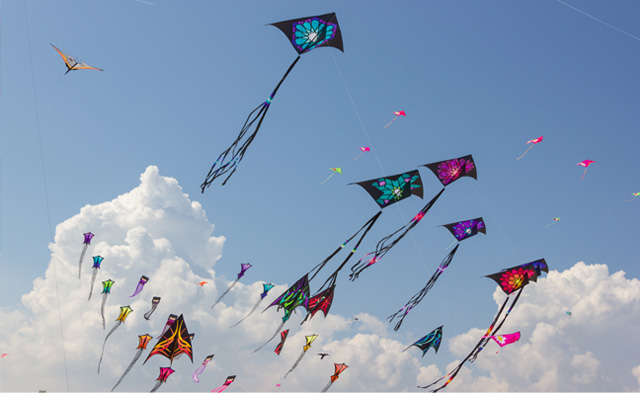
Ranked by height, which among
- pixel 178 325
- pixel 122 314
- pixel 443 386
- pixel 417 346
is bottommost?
pixel 443 386

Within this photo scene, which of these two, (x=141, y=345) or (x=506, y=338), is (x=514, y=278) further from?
(x=141, y=345)

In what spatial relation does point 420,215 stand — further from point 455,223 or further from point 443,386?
point 443,386

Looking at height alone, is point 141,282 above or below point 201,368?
above

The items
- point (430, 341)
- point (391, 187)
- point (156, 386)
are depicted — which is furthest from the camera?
point (430, 341)

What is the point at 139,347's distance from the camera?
20.5 meters

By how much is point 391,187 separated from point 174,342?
1034 cm

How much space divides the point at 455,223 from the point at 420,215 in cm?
364

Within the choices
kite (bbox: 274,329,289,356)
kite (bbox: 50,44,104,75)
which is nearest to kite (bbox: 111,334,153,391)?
kite (bbox: 274,329,289,356)

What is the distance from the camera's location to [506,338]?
1888cm

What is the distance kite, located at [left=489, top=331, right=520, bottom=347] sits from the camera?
60.5ft

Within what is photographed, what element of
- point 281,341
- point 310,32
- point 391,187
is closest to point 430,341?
point 281,341

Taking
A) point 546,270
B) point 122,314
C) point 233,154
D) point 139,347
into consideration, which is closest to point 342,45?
point 233,154

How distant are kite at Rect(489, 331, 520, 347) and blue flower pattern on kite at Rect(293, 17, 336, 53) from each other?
14.5 m

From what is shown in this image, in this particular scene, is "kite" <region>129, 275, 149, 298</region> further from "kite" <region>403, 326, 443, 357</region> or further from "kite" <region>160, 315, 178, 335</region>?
"kite" <region>403, 326, 443, 357</region>
